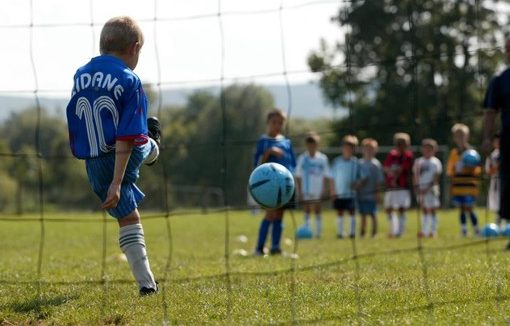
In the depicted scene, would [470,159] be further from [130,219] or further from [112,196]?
[112,196]

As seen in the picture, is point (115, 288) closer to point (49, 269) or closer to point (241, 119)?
point (49, 269)

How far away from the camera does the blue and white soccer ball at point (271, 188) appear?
6723 mm

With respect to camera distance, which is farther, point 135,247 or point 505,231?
point 505,231

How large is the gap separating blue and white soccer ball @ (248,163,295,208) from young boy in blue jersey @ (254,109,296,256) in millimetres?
2472

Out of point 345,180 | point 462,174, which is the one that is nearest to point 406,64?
point 345,180

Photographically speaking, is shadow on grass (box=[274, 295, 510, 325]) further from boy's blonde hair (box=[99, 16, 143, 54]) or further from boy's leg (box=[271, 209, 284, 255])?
boy's leg (box=[271, 209, 284, 255])

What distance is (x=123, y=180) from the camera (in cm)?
537

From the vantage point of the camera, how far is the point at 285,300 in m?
5.33

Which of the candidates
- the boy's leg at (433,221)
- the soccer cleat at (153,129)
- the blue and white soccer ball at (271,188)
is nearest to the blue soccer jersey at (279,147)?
the blue and white soccer ball at (271,188)

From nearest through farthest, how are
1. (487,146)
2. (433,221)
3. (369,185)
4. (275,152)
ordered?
1. (487,146)
2. (275,152)
3. (433,221)
4. (369,185)

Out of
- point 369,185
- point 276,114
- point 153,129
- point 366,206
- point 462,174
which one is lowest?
point 366,206

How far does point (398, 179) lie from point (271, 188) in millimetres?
8626

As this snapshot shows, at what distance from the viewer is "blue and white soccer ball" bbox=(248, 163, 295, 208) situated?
22.1 feet

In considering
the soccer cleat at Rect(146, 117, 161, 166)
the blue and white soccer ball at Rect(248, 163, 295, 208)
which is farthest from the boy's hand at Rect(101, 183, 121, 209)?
the blue and white soccer ball at Rect(248, 163, 295, 208)
